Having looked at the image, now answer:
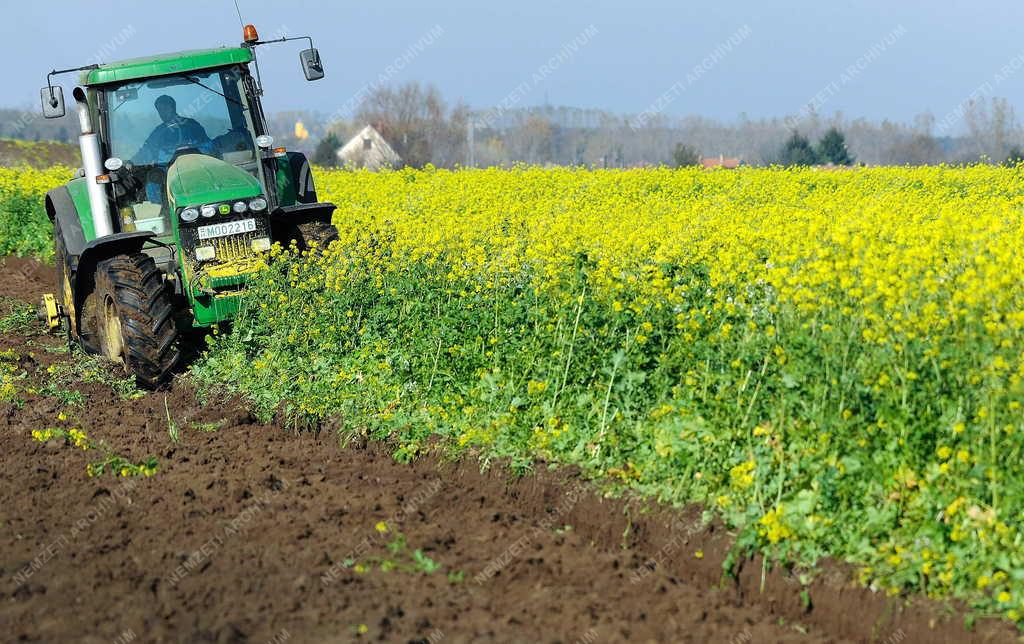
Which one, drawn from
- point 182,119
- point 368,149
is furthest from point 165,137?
point 368,149

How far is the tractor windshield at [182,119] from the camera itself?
9203 millimetres

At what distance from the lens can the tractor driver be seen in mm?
9258

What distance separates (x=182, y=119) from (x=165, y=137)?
224 mm

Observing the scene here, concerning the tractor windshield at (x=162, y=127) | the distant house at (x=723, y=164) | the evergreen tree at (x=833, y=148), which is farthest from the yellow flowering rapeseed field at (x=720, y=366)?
the evergreen tree at (x=833, y=148)

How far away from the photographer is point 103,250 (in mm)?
8875

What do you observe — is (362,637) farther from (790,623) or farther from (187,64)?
(187,64)

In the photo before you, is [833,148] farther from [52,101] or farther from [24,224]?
[52,101]

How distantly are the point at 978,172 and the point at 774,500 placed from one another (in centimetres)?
1750

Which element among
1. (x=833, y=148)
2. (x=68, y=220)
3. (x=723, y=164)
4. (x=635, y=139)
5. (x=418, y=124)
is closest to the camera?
(x=68, y=220)

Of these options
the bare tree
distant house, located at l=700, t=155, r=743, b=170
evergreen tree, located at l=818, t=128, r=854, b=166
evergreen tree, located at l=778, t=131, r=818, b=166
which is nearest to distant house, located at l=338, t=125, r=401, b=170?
the bare tree

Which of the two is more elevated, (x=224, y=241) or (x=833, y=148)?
(x=224, y=241)

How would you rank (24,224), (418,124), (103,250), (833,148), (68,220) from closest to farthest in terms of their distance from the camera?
(103,250) → (68,220) → (24,224) → (833,148) → (418,124)

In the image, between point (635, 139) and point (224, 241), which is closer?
point (224, 241)

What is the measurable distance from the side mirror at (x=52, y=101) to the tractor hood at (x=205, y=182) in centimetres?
99
